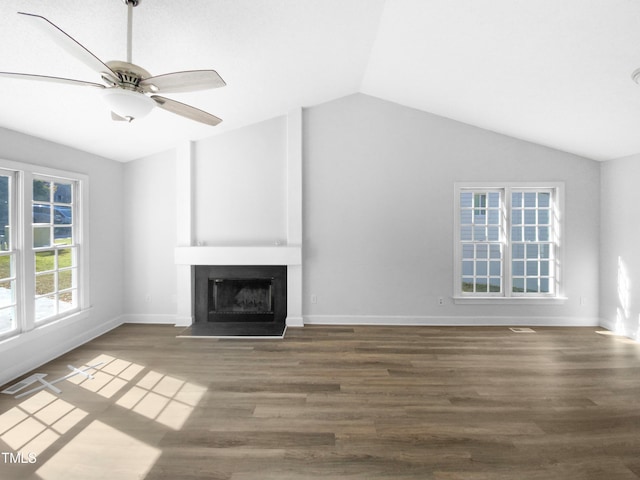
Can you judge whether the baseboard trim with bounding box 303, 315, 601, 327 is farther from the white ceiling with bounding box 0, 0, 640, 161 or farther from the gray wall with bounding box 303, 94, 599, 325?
the white ceiling with bounding box 0, 0, 640, 161

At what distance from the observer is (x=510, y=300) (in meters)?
5.04

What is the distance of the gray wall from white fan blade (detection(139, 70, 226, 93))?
3.15 meters

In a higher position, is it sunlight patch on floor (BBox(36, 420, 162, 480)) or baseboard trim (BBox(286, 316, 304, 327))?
baseboard trim (BBox(286, 316, 304, 327))

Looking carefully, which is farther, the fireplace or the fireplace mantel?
the fireplace

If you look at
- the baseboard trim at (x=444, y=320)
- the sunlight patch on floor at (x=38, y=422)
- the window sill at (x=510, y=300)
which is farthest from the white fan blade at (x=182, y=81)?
the window sill at (x=510, y=300)

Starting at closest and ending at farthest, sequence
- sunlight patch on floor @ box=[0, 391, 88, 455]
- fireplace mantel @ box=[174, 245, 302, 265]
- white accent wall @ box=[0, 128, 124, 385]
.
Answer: sunlight patch on floor @ box=[0, 391, 88, 455] → white accent wall @ box=[0, 128, 124, 385] → fireplace mantel @ box=[174, 245, 302, 265]

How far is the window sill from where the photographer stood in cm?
500

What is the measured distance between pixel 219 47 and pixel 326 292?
3460 millimetres

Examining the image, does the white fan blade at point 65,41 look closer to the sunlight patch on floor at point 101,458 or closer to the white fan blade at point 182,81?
the white fan blade at point 182,81

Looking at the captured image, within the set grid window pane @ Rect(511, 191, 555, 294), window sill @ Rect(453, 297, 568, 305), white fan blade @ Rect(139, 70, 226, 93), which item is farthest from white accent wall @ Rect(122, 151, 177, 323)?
grid window pane @ Rect(511, 191, 555, 294)

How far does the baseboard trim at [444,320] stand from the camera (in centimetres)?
502

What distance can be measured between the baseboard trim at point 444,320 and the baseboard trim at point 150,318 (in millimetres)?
2079

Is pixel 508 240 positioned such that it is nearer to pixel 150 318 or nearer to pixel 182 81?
pixel 182 81

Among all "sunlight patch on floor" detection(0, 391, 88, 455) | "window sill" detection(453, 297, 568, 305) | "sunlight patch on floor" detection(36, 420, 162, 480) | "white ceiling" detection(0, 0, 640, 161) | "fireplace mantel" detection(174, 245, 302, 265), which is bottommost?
"sunlight patch on floor" detection(36, 420, 162, 480)
